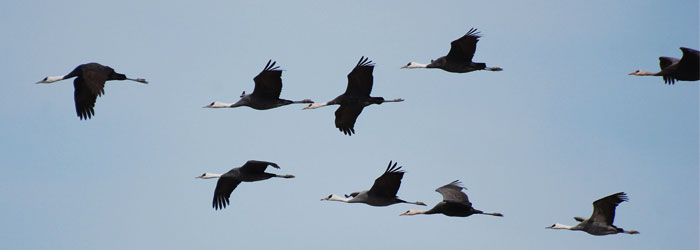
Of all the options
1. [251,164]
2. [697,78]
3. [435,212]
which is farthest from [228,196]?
[697,78]

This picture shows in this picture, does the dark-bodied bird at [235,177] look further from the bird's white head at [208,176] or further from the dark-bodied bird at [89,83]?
the dark-bodied bird at [89,83]

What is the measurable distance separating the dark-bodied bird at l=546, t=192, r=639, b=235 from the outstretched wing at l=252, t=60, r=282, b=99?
7.19 meters

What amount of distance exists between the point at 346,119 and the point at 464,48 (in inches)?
162

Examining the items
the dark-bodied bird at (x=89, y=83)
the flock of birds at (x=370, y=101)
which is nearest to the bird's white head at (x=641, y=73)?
the flock of birds at (x=370, y=101)

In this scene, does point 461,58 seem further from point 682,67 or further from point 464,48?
point 682,67

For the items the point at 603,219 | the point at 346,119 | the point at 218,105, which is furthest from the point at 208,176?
the point at 603,219

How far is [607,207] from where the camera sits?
31969 mm

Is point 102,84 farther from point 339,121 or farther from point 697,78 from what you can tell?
point 697,78

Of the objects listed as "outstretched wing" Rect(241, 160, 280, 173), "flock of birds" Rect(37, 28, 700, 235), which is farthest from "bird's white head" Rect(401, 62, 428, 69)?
"outstretched wing" Rect(241, 160, 280, 173)

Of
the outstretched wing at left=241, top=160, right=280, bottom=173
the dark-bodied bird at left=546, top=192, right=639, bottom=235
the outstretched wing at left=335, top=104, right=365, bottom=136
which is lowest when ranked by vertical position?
the dark-bodied bird at left=546, top=192, right=639, bottom=235

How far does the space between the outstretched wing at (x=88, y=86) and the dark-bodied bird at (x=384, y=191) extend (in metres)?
6.07

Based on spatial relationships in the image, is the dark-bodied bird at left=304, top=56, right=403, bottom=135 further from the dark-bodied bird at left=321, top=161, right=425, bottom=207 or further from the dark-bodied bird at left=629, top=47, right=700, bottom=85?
the dark-bodied bird at left=629, top=47, right=700, bottom=85

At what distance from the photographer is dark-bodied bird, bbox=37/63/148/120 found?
32469mm

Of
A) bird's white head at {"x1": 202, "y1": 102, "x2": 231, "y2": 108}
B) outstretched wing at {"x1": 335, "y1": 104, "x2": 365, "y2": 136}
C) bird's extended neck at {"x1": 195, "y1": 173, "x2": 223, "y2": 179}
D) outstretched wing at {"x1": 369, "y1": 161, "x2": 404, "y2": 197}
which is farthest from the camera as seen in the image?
outstretched wing at {"x1": 335, "y1": 104, "x2": 365, "y2": 136}
